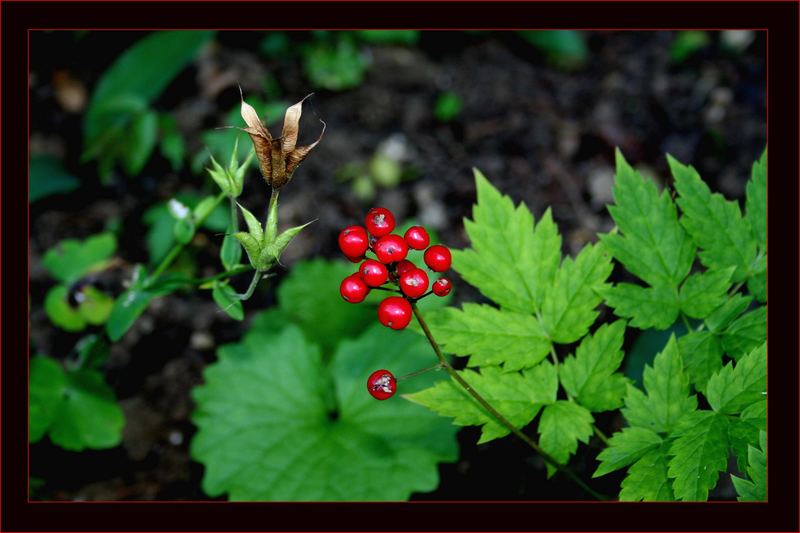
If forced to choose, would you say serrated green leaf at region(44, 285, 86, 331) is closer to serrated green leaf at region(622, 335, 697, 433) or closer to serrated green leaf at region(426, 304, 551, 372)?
serrated green leaf at region(426, 304, 551, 372)

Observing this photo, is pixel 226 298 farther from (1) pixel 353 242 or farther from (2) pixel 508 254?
(2) pixel 508 254

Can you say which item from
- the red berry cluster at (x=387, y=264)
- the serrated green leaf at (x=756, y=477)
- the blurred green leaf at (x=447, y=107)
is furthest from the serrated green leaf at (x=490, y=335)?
the blurred green leaf at (x=447, y=107)

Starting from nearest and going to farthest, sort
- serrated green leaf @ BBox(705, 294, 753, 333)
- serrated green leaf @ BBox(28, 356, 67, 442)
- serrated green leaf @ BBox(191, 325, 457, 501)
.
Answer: serrated green leaf @ BBox(705, 294, 753, 333)
serrated green leaf @ BBox(191, 325, 457, 501)
serrated green leaf @ BBox(28, 356, 67, 442)

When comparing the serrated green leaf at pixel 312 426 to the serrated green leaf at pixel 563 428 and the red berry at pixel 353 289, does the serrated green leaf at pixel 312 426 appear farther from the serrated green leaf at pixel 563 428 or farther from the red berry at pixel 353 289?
the red berry at pixel 353 289

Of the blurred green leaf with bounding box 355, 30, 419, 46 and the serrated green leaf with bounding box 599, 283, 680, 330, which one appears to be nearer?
the serrated green leaf with bounding box 599, 283, 680, 330

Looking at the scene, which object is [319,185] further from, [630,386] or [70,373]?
[630,386]

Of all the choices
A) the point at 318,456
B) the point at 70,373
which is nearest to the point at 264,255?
the point at 318,456

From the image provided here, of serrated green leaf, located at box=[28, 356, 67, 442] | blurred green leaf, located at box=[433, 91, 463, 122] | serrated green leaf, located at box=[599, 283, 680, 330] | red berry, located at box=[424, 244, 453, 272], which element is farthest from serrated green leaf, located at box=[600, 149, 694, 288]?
serrated green leaf, located at box=[28, 356, 67, 442]
